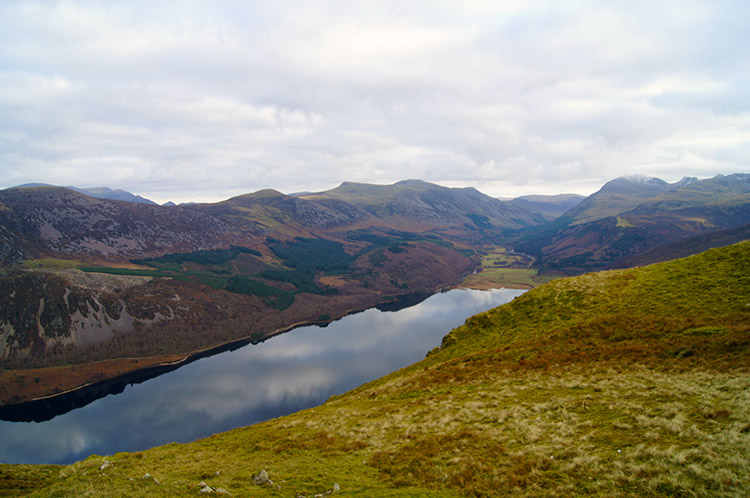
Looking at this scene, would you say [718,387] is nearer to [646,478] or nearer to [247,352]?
[646,478]

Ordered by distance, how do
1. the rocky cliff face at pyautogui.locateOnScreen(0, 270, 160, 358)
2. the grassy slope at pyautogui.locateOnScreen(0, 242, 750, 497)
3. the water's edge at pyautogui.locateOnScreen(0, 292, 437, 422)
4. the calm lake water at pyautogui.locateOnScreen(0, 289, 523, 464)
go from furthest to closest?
the rocky cliff face at pyautogui.locateOnScreen(0, 270, 160, 358) < the water's edge at pyautogui.locateOnScreen(0, 292, 437, 422) < the calm lake water at pyautogui.locateOnScreen(0, 289, 523, 464) < the grassy slope at pyautogui.locateOnScreen(0, 242, 750, 497)

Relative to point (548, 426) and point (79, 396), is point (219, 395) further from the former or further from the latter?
point (548, 426)

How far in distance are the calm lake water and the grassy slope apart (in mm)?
82357

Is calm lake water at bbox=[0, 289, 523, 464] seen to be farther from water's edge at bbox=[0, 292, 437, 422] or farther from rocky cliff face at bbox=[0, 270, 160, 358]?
rocky cliff face at bbox=[0, 270, 160, 358]

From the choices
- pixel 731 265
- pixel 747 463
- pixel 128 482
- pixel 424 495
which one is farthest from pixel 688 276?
pixel 128 482

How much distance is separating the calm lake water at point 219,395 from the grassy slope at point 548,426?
82357 millimetres

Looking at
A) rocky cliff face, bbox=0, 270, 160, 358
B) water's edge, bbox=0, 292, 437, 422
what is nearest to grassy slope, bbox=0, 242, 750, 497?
water's edge, bbox=0, 292, 437, 422

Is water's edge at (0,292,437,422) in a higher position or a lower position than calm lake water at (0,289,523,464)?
higher

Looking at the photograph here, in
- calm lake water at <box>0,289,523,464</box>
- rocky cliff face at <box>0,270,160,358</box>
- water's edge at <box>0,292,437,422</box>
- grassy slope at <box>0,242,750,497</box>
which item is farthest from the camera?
rocky cliff face at <box>0,270,160,358</box>

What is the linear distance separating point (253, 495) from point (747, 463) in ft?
67.2

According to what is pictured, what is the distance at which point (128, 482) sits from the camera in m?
19.2

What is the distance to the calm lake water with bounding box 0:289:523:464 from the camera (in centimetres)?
9926

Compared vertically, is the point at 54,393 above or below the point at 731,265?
below

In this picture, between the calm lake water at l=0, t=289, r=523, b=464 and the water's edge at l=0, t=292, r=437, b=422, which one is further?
the water's edge at l=0, t=292, r=437, b=422
